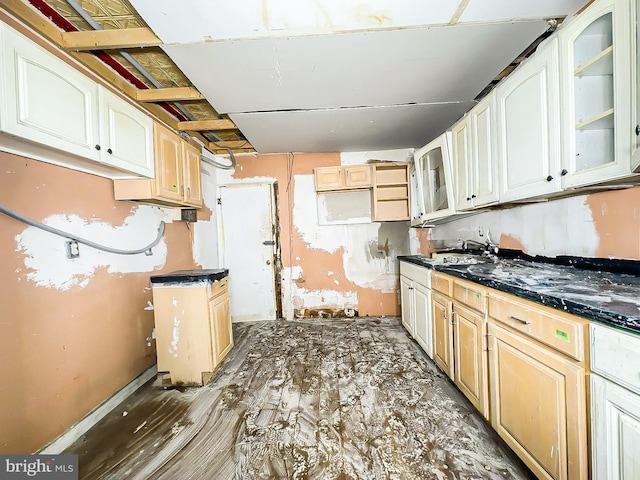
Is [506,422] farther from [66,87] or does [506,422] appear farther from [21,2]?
[21,2]

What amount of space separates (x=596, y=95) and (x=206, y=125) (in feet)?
9.97

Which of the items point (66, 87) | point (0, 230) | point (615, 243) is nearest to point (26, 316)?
point (0, 230)

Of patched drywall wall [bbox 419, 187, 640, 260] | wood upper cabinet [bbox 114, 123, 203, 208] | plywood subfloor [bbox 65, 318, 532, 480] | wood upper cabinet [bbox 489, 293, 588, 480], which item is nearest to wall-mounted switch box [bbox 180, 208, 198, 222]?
wood upper cabinet [bbox 114, 123, 203, 208]

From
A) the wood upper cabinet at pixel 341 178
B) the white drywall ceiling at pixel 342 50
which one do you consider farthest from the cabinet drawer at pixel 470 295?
the wood upper cabinet at pixel 341 178

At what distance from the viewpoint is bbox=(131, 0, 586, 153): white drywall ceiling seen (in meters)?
1.35

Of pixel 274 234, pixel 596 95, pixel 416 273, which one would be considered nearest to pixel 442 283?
pixel 416 273

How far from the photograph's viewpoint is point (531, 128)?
58.2 inches

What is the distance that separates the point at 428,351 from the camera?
7.59 ft

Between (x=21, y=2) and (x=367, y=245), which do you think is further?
(x=367, y=245)

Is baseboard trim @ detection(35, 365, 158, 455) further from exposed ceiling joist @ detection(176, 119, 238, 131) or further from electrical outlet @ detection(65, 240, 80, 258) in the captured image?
exposed ceiling joist @ detection(176, 119, 238, 131)

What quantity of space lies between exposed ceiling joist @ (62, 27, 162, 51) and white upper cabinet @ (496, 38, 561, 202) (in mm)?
2123

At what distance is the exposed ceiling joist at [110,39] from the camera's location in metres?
1.54

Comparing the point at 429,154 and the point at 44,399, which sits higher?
the point at 429,154

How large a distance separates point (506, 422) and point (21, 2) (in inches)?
131
